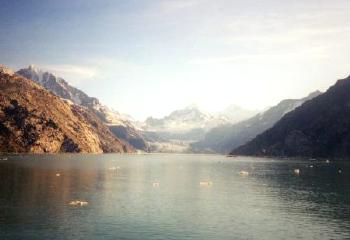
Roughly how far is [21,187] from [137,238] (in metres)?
73.1

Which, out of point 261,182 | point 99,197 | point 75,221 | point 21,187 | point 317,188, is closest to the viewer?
point 75,221

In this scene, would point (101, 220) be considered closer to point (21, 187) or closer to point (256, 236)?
point (256, 236)

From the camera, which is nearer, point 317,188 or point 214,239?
point 214,239

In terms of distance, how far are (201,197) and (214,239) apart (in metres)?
52.1

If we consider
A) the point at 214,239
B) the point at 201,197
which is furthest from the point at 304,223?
the point at 201,197

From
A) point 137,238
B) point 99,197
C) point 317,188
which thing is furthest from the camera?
point 317,188

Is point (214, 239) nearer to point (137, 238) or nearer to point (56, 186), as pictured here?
point (137, 238)

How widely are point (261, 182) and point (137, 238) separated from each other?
109 meters

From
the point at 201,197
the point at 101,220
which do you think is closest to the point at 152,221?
the point at 101,220

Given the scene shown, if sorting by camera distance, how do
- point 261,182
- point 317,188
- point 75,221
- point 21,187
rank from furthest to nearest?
point 261,182 < point 317,188 < point 21,187 < point 75,221

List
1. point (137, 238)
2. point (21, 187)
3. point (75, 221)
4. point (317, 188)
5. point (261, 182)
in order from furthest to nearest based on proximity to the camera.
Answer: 1. point (261, 182)
2. point (317, 188)
3. point (21, 187)
4. point (75, 221)
5. point (137, 238)

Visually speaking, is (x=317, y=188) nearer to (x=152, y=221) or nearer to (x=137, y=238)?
(x=152, y=221)

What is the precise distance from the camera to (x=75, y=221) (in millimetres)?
86438

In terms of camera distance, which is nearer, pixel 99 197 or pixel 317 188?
pixel 99 197
